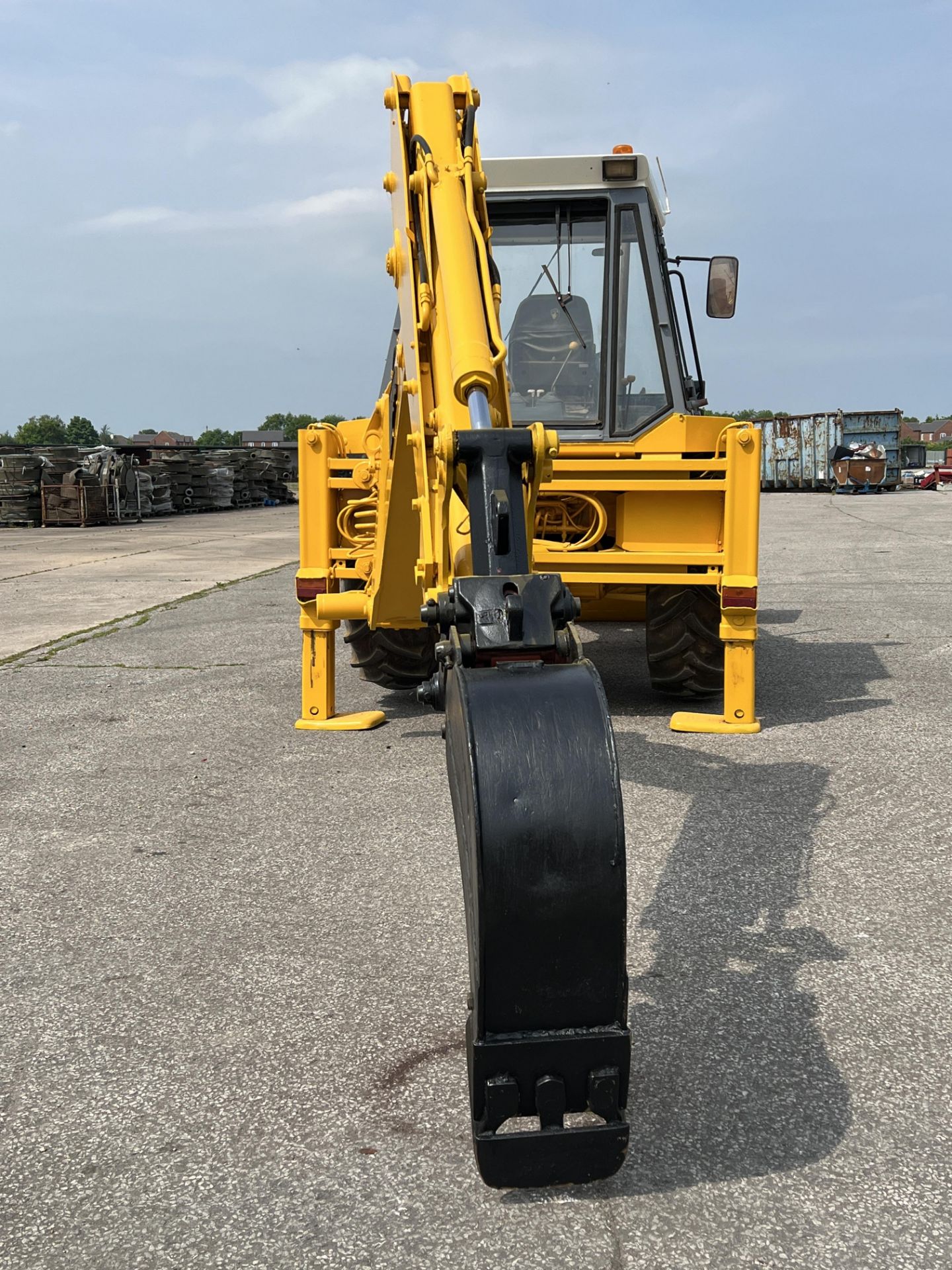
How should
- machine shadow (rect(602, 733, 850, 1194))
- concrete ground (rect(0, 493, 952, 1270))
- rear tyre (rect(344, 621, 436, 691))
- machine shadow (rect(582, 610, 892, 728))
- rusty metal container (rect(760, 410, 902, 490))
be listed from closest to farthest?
1. concrete ground (rect(0, 493, 952, 1270))
2. machine shadow (rect(602, 733, 850, 1194))
3. machine shadow (rect(582, 610, 892, 728))
4. rear tyre (rect(344, 621, 436, 691))
5. rusty metal container (rect(760, 410, 902, 490))

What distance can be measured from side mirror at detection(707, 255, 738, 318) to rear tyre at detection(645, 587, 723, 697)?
1.62 m

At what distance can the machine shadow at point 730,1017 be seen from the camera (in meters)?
2.52

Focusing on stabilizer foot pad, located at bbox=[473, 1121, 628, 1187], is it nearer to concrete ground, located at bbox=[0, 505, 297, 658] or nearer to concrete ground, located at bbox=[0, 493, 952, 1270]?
concrete ground, located at bbox=[0, 493, 952, 1270]

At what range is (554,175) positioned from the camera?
272 inches

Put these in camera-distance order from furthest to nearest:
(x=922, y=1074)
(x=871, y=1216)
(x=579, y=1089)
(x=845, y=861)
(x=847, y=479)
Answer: (x=847, y=479), (x=845, y=861), (x=922, y=1074), (x=871, y=1216), (x=579, y=1089)

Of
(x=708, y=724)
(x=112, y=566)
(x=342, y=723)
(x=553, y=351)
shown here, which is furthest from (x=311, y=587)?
(x=112, y=566)

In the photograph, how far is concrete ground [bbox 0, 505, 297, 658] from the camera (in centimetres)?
1146

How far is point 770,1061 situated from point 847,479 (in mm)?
39016

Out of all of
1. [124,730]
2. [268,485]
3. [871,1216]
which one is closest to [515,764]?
[871,1216]

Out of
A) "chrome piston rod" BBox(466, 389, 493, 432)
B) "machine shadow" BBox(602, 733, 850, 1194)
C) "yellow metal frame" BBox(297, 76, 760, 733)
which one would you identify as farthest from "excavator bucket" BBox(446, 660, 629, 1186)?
"yellow metal frame" BBox(297, 76, 760, 733)

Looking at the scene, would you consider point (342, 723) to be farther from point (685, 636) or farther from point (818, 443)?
point (818, 443)

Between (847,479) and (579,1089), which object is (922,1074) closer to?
(579,1089)

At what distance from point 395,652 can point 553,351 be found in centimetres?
192

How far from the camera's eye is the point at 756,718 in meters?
6.54
